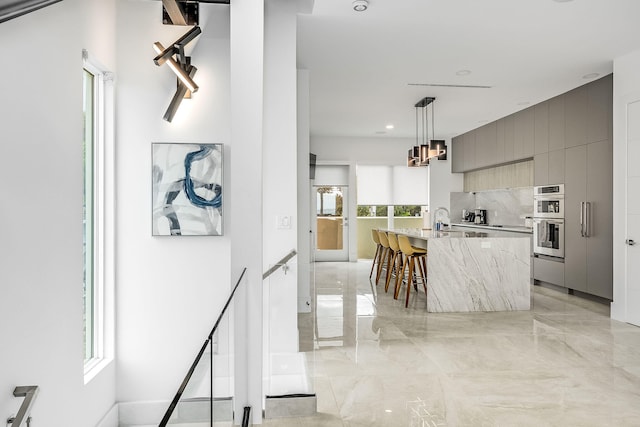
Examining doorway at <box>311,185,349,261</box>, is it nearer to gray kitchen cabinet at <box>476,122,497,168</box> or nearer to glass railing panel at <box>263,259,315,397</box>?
gray kitchen cabinet at <box>476,122,497,168</box>

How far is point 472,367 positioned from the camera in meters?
3.54

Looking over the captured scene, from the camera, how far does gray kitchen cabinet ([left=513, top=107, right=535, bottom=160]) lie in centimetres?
734

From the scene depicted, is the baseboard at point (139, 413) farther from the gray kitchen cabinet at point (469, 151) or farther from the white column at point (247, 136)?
the gray kitchen cabinet at point (469, 151)

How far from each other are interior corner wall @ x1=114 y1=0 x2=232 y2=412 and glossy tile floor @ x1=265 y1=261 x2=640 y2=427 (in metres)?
1.13

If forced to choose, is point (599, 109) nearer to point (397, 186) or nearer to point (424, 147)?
point (424, 147)

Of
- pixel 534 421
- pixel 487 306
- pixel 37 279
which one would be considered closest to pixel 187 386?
pixel 37 279

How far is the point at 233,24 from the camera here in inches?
99.4

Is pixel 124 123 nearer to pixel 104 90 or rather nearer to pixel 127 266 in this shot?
pixel 104 90

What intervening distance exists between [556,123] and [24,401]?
7135 millimetres

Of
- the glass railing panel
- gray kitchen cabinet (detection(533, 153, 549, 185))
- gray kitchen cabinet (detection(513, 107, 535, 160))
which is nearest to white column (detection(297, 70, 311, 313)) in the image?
Answer: the glass railing panel

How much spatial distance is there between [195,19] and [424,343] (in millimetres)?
3473

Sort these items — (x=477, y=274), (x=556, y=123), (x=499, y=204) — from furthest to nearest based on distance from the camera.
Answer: (x=499, y=204) < (x=556, y=123) < (x=477, y=274)

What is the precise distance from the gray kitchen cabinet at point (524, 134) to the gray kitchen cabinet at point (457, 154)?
2106 millimetres

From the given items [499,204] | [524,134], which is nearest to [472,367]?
[524,134]
